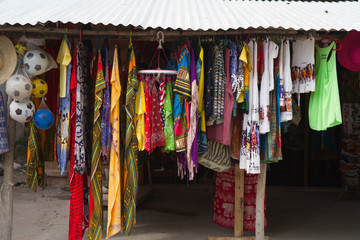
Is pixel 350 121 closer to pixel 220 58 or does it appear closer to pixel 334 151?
pixel 334 151

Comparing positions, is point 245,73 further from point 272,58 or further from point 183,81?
point 183,81

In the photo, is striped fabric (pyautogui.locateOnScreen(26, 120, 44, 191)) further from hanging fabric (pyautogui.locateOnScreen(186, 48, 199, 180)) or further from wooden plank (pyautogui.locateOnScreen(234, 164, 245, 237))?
wooden plank (pyautogui.locateOnScreen(234, 164, 245, 237))

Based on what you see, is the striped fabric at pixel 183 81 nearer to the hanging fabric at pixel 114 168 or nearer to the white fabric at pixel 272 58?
the hanging fabric at pixel 114 168

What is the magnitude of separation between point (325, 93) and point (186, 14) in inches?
63.4

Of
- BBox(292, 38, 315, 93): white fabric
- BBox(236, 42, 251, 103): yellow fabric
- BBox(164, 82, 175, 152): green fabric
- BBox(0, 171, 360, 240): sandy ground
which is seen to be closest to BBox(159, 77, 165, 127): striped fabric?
BBox(164, 82, 175, 152): green fabric

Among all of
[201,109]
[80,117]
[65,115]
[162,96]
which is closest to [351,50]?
[201,109]

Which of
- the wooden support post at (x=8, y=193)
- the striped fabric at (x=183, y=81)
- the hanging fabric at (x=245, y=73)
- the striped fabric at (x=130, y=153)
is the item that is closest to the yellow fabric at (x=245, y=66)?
the hanging fabric at (x=245, y=73)

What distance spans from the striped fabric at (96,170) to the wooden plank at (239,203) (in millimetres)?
1600

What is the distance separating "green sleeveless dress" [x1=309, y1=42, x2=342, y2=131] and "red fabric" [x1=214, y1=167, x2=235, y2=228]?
1.42m

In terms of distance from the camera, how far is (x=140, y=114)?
4.34 m

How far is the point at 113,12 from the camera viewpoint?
445 centimetres

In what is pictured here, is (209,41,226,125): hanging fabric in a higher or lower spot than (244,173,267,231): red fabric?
higher

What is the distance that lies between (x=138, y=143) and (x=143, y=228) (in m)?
1.86

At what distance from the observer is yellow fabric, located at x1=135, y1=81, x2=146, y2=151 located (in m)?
4.30
